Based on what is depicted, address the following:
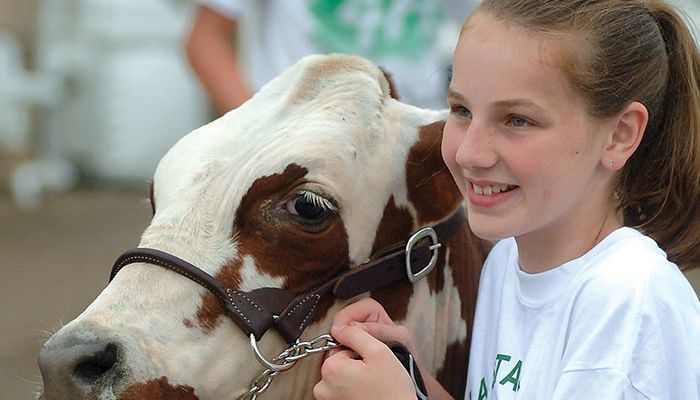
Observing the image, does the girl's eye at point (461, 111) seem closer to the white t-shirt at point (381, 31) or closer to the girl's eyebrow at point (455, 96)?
the girl's eyebrow at point (455, 96)

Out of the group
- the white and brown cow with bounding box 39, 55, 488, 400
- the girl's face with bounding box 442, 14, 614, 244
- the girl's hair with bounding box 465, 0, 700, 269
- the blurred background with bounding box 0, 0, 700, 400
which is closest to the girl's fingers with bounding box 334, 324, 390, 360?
the white and brown cow with bounding box 39, 55, 488, 400

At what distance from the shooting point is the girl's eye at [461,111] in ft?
7.91

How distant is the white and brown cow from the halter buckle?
1.4 inches

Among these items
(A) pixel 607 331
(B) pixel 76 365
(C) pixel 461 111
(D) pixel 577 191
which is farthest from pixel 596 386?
(B) pixel 76 365

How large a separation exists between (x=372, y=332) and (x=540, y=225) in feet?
1.43

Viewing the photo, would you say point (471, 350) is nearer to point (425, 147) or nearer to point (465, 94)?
point (425, 147)

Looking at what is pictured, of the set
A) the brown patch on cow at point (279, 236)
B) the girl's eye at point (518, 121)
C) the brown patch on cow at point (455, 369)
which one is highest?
the girl's eye at point (518, 121)

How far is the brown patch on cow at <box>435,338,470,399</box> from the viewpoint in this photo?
2891 millimetres

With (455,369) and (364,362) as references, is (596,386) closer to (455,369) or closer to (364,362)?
(364,362)

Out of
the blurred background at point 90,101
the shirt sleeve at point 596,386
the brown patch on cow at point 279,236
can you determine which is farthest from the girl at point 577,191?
the blurred background at point 90,101

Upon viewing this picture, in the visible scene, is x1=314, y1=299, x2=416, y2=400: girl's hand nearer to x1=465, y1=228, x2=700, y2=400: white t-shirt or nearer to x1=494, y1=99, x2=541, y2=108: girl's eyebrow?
x1=465, y1=228, x2=700, y2=400: white t-shirt

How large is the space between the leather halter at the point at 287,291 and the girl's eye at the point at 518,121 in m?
0.48

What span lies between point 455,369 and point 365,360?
1.86ft

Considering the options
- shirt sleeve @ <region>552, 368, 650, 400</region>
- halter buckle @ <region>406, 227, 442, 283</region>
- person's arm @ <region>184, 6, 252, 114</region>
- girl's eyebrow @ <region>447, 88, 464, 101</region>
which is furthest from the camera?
person's arm @ <region>184, 6, 252, 114</region>
